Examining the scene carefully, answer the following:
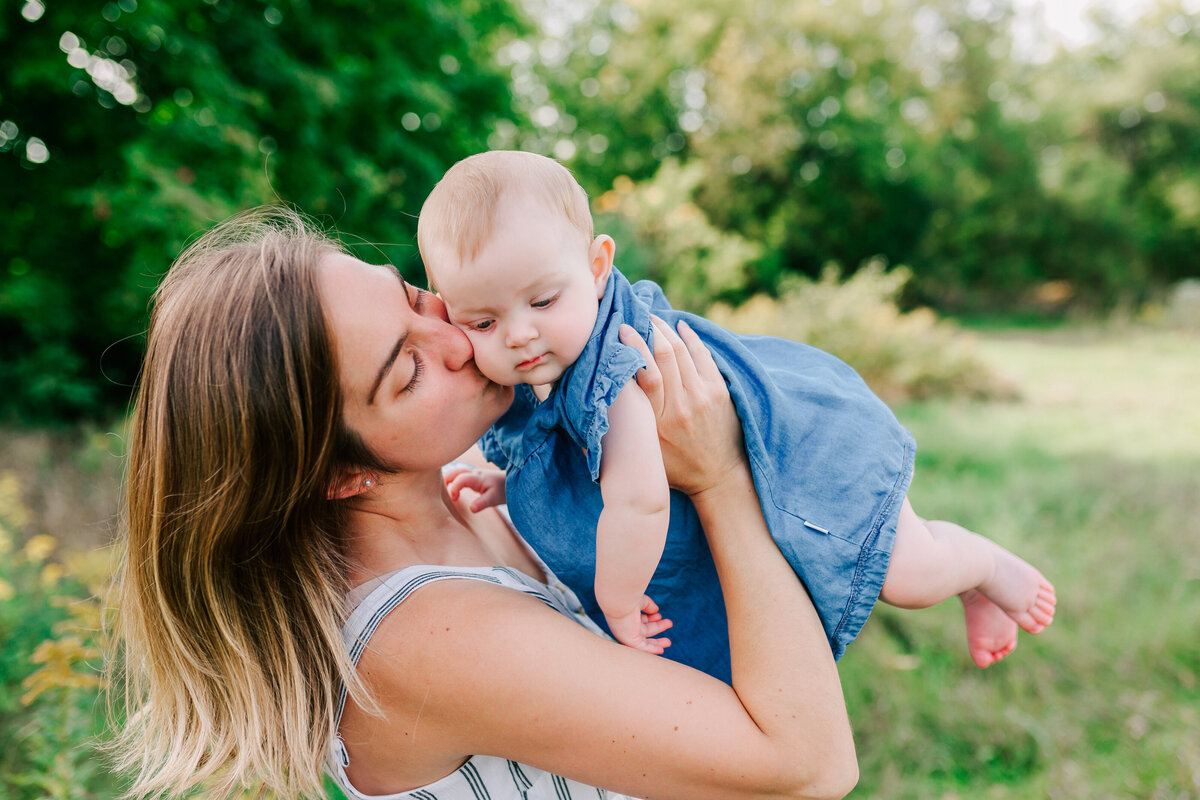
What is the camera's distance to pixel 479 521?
174 centimetres

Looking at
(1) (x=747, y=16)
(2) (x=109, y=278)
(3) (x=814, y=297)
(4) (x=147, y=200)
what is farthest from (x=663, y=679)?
(1) (x=747, y=16)

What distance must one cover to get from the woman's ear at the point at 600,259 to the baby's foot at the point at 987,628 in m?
1.21

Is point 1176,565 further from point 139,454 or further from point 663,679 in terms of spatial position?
point 139,454

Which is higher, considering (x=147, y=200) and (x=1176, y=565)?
(x=147, y=200)

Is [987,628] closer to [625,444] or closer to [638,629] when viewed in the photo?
[638,629]

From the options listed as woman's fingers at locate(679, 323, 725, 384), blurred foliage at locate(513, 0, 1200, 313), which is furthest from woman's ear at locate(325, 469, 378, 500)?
blurred foliage at locate(513, 0, 1200, 313)

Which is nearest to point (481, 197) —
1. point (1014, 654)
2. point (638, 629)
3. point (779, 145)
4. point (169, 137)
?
point (638, 629)

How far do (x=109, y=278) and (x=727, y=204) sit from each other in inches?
574

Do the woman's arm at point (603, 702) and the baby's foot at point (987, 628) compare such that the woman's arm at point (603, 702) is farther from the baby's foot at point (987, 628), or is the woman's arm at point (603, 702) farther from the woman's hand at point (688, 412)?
the baby's foot at point (987, 628)

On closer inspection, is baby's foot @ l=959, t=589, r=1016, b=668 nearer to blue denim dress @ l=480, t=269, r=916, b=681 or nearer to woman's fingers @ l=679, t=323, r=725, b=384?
blue denim dress @ l=480, t=269, r=916, b=681

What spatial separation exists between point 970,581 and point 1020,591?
0.21 metres

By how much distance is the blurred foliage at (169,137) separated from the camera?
523 centimetres

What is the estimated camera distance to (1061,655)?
3.66 meters

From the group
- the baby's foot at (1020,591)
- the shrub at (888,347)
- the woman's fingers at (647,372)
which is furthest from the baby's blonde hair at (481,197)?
the shrub at (888,347)
